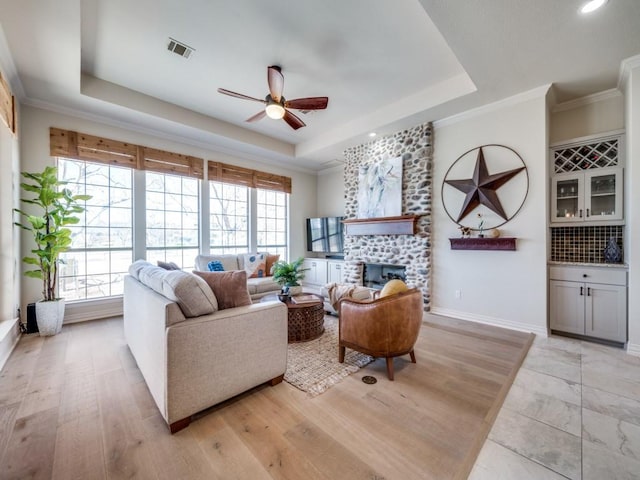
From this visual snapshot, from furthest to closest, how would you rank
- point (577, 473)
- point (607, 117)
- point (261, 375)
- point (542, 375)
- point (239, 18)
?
1. point (607, 117)
2. point (239, 18)
3. point (542, 375)
4. point (261, 375)
5. point (577, 473)

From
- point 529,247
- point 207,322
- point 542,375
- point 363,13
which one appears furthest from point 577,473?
point 363,13

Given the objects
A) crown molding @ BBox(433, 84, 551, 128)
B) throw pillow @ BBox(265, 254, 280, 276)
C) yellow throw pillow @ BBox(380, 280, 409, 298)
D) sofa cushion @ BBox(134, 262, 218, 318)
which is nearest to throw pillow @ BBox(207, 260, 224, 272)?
throw pillow @ BBox(265, 254, 280, 276)

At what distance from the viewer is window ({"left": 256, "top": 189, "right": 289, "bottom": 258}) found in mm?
6203

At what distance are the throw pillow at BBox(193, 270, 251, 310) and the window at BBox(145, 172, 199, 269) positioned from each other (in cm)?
318

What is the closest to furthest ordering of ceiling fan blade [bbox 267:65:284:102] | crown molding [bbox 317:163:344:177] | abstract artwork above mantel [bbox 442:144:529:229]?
ceiling fan blade [bbox 267:65:284:102] < abstract artwork above mantel [bbox 442:144:529:229] < crown molding [bbox 317:163:344:177]

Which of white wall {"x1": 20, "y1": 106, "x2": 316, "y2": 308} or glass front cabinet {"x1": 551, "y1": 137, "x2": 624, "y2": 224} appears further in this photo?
white wall {"x1": 20, "y1": 106, "x2": 316, "y2": 308}

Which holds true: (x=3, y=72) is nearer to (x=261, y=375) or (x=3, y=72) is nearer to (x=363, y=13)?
(x=363, y=13)

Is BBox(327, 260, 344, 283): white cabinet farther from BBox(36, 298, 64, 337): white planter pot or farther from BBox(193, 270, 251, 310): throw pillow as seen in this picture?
BBox(36, 298, 64, 337): white planter pot

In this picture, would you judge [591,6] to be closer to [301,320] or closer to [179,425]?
[301,320]

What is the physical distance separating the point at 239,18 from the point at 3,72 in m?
2.60

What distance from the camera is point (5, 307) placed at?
3.06 meters

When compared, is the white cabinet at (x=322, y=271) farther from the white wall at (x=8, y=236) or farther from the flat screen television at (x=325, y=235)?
the white wall at (x=8, y=236)

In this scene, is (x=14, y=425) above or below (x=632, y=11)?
below

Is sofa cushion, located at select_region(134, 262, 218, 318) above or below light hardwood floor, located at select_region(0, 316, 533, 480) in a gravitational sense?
above
